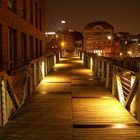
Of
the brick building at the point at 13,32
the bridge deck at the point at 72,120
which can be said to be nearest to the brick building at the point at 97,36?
the brick building at the point at 13,32

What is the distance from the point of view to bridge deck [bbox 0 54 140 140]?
605cm

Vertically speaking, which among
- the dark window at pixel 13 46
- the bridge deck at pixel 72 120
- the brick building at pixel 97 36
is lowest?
the bridge deck at pixel 72 120

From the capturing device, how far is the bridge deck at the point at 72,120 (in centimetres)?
605

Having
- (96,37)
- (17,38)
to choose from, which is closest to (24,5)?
(17,38)

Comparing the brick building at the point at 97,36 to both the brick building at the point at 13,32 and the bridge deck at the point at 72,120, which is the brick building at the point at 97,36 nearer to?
the brick building at the point at 13,32

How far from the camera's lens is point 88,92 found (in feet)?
36.6

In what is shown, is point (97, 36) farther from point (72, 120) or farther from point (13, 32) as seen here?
point (72, 120)

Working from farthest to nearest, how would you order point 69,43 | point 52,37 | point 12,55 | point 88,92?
point 69,43, point 52,37, point 12,55, point 88,92

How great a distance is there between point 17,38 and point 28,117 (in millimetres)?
7643

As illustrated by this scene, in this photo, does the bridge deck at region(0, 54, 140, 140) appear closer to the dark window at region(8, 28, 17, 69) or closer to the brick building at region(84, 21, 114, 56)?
the dark window at region(8, 28, 17, 69)

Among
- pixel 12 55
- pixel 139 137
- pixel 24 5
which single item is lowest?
pixel 139 137

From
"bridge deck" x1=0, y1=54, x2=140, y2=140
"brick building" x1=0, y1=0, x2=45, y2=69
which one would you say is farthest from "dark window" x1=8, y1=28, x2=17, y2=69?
"bridge deck" x1=0, y1=54, x2=140, y2=140

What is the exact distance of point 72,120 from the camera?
7176 millimetres

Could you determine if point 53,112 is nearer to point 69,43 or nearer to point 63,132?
point 63,132
